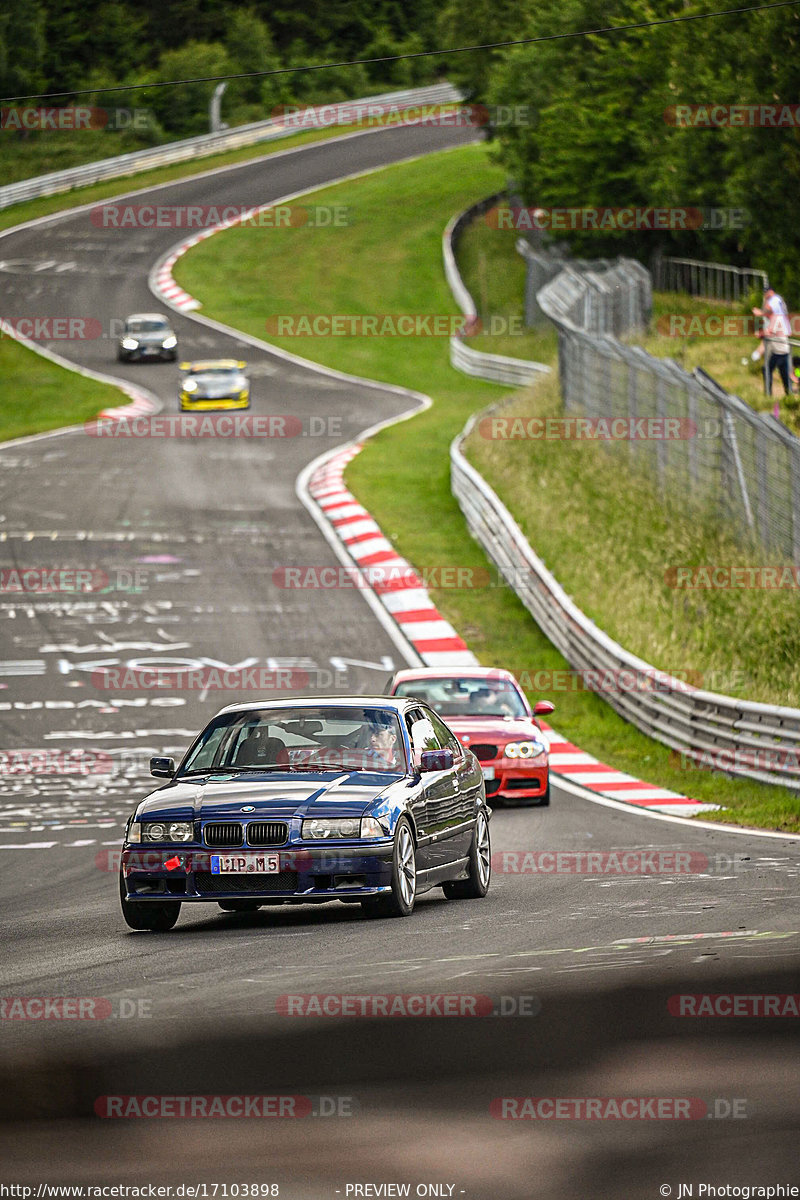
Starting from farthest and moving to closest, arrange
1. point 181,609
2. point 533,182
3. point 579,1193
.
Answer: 1. point 533,182
2. point 181,609
3. point 579,1193

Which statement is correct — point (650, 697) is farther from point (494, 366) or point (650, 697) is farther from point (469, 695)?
point (494, 366)

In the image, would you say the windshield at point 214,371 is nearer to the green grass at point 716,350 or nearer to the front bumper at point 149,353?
the front bumper at point 149,353

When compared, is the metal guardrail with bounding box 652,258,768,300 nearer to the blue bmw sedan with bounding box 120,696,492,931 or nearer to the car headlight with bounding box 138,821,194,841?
the blue bmw sedan with bounding box 120,696,492,931

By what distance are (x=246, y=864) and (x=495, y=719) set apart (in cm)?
796

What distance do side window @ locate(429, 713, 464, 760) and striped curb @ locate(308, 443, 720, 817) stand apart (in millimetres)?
4628

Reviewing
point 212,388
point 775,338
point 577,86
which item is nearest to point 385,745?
point 775,338

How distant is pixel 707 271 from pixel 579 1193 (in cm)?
4311

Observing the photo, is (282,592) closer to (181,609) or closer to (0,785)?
(181,609)

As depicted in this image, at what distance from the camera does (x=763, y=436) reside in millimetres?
21156

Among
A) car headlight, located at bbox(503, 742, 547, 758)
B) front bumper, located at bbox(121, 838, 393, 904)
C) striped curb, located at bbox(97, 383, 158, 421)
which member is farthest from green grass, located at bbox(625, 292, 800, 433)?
front bumper, located at bbox(121, 838, 393, 904)

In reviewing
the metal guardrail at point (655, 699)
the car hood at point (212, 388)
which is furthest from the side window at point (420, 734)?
the car hood at point (212, 388)

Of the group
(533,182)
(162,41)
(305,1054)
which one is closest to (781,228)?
(533,182)

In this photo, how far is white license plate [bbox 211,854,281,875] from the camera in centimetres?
977

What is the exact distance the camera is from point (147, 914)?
1009 centimetres
